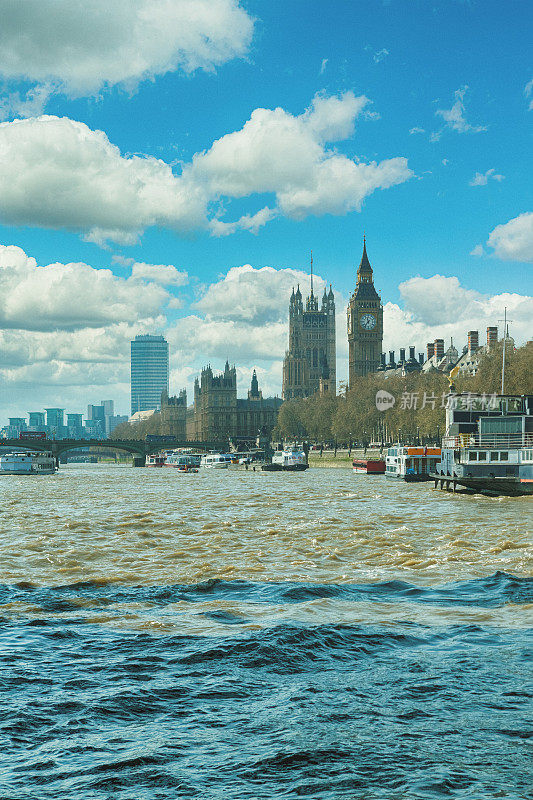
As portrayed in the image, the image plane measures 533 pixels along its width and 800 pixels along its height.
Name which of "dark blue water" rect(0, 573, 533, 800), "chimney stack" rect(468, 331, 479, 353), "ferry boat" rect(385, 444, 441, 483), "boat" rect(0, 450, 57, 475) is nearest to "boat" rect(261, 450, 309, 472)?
"boat" rect(0, 450, 57, 475)

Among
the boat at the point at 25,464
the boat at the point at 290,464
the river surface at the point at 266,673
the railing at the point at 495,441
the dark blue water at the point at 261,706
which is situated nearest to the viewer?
the dark blue water at the point at 261,706

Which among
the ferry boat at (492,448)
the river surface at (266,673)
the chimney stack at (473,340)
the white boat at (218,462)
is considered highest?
the chimney stack at (473,340)

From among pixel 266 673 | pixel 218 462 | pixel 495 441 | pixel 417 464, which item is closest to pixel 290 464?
pixel 218 462

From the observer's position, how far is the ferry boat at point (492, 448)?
64.1 meters

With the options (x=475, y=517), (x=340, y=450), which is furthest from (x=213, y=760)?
(x=340, y=450)

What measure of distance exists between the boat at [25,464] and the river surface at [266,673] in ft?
405

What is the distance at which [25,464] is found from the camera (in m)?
153

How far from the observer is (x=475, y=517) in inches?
1863

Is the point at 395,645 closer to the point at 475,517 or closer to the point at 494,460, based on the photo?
the point at 475,517

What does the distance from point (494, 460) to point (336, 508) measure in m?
17.9

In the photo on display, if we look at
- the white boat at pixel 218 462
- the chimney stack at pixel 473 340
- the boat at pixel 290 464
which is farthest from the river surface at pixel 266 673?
the chimney stack at pixel 473 340

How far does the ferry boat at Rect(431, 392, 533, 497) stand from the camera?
64125 mm

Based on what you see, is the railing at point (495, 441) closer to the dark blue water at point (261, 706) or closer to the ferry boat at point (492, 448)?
the ferry boat at point (492, 448)

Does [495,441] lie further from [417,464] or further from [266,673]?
[266,673]
